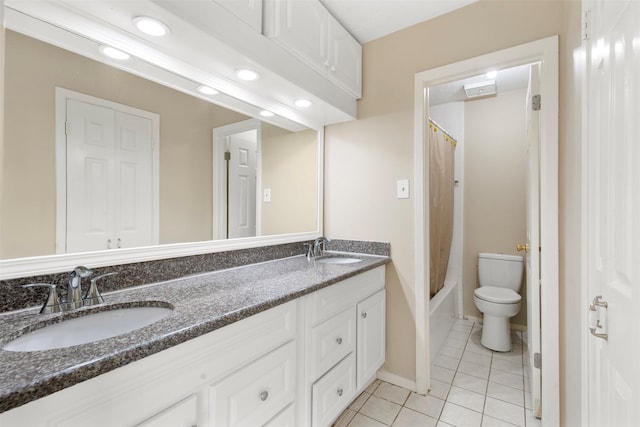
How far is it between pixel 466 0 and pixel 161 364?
224cm

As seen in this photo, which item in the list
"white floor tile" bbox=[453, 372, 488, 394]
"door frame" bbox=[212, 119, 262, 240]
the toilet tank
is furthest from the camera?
the toilet tank

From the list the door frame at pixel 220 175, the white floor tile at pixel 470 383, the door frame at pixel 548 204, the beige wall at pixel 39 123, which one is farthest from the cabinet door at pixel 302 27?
the white floor tile at pixel 470 383

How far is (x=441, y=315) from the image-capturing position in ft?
8.00

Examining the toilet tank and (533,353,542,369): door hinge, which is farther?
the toilet tank

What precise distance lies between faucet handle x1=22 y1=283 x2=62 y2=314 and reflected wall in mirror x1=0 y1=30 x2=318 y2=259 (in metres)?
0.13

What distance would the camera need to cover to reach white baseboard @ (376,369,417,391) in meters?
1.89

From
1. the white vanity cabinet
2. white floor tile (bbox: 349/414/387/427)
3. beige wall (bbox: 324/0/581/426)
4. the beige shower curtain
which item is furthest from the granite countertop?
the beige shower curtain

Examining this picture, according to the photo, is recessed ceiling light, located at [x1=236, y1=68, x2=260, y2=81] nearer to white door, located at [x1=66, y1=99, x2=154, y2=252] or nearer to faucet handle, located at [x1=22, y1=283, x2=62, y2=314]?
white door, located at [x1=66, y1=99, x2=154, y2=252]

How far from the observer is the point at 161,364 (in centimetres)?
75

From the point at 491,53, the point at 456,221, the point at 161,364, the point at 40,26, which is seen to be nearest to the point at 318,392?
the point at 161,364

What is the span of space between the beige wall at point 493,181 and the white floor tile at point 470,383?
119 centimetres

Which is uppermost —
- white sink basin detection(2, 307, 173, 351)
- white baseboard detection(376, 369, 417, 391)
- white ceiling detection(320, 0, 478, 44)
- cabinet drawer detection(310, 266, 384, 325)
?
white ceiling detection(320, 0, 478, 44)
